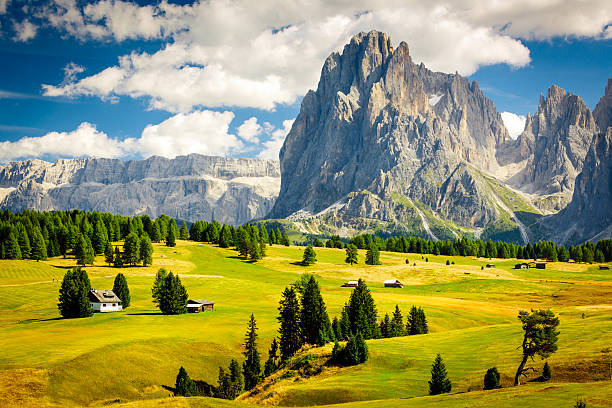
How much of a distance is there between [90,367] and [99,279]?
72089 mm

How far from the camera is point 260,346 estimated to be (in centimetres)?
7906

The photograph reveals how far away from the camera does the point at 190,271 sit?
6127 inches

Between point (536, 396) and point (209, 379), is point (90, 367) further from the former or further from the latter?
point (536, 396)

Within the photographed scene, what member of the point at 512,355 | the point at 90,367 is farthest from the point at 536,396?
the point at 90,367

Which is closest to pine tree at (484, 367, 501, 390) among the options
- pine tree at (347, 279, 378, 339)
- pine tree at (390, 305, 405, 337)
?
pine tree at (347, 279, 378, 339)

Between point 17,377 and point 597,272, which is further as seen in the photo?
point 597,272

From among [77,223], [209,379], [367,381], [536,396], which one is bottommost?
[209,379]

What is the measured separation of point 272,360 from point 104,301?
157 feet

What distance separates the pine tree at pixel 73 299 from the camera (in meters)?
94.3

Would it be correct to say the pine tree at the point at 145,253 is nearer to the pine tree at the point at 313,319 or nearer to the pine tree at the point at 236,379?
the pine tree at the point at 313,319

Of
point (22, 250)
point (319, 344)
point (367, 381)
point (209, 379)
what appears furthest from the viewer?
point (22, 250)

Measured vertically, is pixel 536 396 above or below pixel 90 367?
above

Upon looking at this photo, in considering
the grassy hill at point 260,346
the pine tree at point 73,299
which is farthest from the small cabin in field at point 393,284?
the pine tree at point 73,299

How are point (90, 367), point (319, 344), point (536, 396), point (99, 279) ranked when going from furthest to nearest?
point (99, 279), point (319, 344), point (90, 367), point (536, 396)
